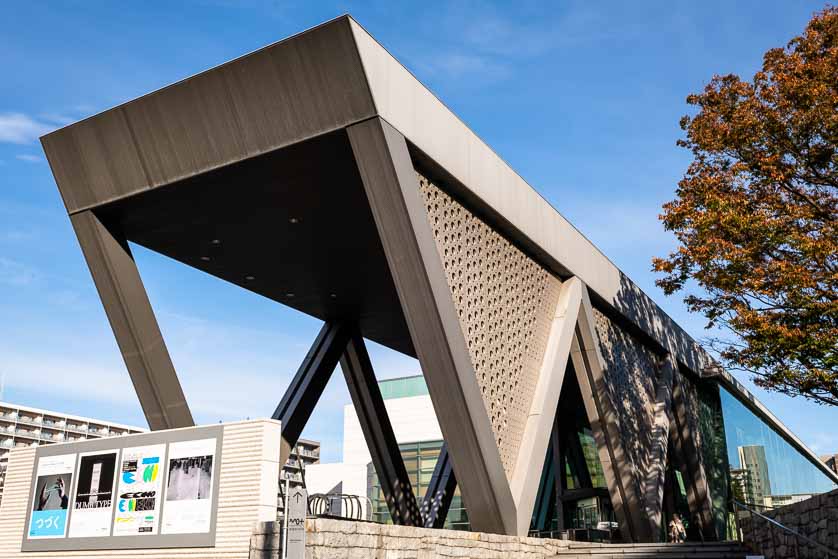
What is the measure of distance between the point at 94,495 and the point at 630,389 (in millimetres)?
13793

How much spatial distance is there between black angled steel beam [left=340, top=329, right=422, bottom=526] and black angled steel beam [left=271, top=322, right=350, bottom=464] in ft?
1.59

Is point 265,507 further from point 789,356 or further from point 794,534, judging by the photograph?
point 789,356

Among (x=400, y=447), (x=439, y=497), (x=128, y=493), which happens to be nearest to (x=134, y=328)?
(x=128, y=493)

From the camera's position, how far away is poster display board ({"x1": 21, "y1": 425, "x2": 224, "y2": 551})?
9586mm

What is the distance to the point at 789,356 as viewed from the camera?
12.5 meters

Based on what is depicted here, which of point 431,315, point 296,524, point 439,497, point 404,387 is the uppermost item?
point 404,387

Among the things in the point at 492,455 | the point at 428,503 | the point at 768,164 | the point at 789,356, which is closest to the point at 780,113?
the point at 768,164

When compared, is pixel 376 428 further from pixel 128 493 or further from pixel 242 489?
pixel 242 489

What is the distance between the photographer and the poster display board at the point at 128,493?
9586 mm

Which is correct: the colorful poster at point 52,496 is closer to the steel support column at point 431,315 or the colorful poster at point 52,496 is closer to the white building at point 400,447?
the steel support column at point 431,315

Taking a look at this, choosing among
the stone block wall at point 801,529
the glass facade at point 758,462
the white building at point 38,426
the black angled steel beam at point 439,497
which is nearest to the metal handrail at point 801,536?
the stone block wall at point 801,529

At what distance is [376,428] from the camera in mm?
20750

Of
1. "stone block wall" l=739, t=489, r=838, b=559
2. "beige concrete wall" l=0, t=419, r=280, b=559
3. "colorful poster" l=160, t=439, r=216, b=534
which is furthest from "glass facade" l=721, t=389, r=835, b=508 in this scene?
"colorful poster" l=160, t=439, r=216, b=534

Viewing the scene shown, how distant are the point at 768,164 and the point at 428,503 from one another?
43.0 feet
